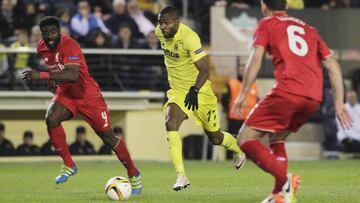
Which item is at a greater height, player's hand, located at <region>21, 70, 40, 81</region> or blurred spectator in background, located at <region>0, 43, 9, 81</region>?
player's hand, located at <region>21, 70, 40, 81</region>

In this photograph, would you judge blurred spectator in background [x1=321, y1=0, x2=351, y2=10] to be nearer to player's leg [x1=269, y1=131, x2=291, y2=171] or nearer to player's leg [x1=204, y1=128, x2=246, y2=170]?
player's leg [x1=204, y1=128, x2=246, y2=170]

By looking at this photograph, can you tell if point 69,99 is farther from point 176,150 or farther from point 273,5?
point 273,5

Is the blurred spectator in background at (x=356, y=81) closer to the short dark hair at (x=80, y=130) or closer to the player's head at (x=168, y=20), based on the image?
the short dark hair at (x=80, y=130)

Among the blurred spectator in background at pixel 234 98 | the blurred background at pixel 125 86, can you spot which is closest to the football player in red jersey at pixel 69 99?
the blurred background at pixel 125 86

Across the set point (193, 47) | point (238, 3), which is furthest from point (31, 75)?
point (238, 3)

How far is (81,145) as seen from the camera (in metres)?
21.5

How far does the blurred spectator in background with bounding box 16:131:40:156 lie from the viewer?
69.7ft

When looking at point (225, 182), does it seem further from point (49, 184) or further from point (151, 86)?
point (151, 86)

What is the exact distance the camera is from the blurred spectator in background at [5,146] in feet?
68.9

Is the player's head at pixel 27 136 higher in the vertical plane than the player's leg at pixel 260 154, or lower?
lower

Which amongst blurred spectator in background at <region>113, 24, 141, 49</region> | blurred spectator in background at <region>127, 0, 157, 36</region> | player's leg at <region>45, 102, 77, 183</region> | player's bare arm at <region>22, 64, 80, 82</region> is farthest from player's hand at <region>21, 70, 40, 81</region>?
blurred spectator in background at <region>127, 0, 157, 36</region>

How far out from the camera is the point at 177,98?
43.0 feet

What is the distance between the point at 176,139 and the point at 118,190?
1.29 metres

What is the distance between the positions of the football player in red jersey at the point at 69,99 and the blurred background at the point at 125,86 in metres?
7.68
